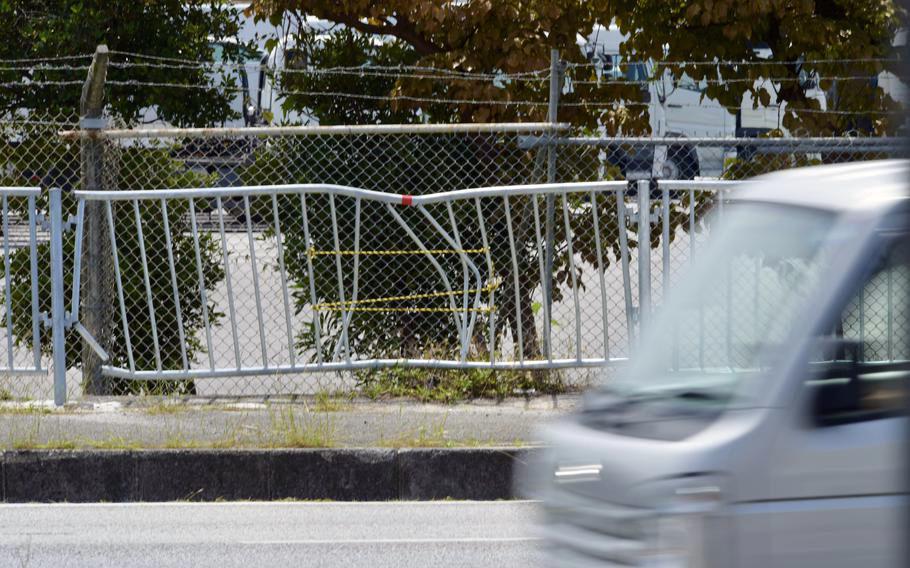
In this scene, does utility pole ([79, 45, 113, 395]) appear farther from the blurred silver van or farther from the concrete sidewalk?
the blurred silver van

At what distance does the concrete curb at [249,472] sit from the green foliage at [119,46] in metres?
4.19

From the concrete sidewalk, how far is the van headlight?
14.3 feet

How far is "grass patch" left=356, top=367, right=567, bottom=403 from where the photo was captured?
903 centimetres

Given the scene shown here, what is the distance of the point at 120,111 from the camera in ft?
36.4

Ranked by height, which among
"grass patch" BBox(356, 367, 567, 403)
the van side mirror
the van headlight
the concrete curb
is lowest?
the concrete curb

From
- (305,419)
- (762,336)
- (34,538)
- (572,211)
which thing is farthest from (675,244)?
(762,336)

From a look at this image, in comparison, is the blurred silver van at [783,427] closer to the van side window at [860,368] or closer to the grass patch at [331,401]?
the van side window at [860,368]

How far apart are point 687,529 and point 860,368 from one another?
0.62 m

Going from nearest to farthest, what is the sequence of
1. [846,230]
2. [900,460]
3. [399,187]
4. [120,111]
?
[900,460] → [846,230] → [399,187] → [120,111]

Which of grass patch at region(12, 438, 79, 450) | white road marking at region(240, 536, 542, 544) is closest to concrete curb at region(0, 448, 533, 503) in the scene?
grass patch at region(12, 438, 79, 450)

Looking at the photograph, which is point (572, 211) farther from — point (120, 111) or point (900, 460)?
point (900, 460)

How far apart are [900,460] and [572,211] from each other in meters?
6.39

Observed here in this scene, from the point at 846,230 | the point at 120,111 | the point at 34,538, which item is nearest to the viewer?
the point at 846,230

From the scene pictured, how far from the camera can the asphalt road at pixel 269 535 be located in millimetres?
6035
